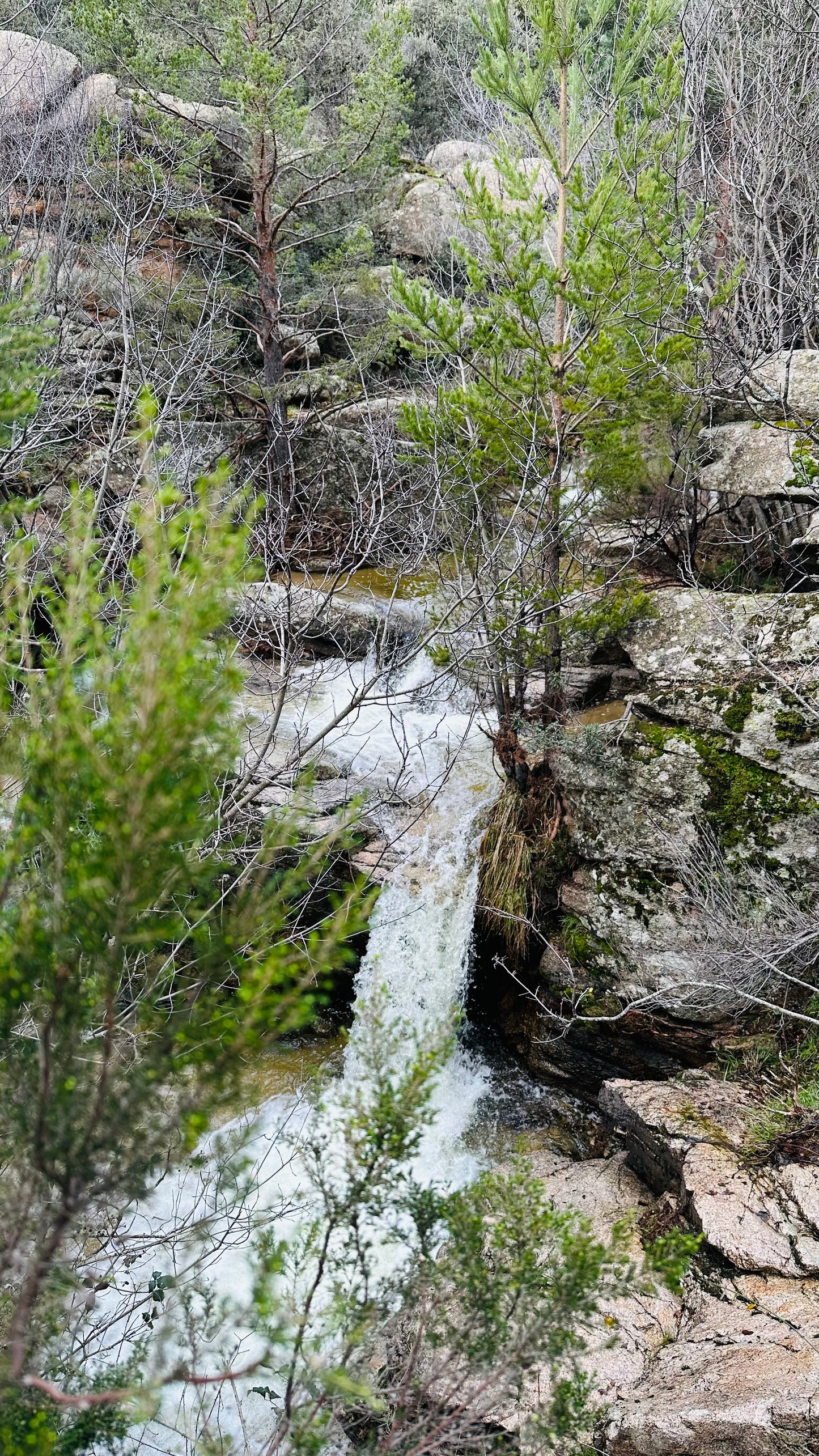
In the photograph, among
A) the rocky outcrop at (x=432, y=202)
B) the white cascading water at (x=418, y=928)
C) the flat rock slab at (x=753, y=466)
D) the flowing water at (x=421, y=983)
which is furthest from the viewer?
the rocky outcrop at (x=432, y=202)

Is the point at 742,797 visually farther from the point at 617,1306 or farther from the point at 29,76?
the point at 29,76

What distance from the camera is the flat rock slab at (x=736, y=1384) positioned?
123 inches

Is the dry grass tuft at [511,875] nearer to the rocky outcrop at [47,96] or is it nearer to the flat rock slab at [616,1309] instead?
the flat rock slab at [616,1309]

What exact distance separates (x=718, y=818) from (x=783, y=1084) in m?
1.62

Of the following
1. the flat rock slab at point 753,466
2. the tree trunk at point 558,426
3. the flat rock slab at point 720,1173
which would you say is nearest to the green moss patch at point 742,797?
the tree trunk at point 558,426

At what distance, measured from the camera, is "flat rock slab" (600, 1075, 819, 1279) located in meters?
4.09

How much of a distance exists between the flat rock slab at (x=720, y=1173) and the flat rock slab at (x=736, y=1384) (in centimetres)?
15

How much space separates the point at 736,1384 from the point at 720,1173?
121 cm

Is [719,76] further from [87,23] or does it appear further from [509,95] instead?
[87,23]

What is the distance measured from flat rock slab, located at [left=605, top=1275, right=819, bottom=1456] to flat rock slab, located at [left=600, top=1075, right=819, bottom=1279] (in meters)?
0.15

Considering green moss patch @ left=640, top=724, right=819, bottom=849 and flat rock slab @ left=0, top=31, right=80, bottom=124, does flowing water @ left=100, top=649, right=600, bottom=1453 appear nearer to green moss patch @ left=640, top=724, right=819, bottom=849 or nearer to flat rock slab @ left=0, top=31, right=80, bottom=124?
green moss patch @ left=640, top=724, right=819, bottom=849

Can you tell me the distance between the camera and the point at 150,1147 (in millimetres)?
1655

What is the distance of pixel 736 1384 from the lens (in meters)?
3.38

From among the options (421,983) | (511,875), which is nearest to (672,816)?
(511,875)
